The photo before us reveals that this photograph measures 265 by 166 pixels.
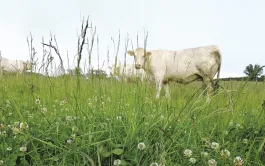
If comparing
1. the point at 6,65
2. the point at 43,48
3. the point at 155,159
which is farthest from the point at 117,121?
the point at 6,65

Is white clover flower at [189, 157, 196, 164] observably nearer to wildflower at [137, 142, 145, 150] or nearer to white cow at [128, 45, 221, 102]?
wildflower at [137, 142, 145, 150]

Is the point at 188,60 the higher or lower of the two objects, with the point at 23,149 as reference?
higher

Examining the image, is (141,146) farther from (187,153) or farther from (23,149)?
(23,149)

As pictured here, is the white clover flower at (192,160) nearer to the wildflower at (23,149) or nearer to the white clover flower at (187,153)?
the white clover flower at (187,153)

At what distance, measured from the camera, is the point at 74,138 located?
2115mm

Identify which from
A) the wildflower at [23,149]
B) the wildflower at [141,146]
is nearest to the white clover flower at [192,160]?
the wildflower at [141,146]

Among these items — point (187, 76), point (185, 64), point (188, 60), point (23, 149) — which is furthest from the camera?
point (185, 64)

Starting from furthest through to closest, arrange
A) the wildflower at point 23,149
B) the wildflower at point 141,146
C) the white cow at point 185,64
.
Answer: the white cow at point 185,64, the wildflower at point 23,149, the wildflower at point 141,146

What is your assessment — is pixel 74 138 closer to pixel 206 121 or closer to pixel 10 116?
pixel 10 116

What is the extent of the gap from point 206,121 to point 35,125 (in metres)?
1.56

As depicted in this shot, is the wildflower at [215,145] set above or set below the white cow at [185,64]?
below

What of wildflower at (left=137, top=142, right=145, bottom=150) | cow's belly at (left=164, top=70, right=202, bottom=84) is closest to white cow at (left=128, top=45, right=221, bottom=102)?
cow's belly at (left=164, top=70, right=202, bottom=84)

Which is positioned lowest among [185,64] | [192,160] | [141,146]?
[192,160]

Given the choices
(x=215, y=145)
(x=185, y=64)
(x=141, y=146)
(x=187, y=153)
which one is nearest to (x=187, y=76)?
(x=185, y=64)
